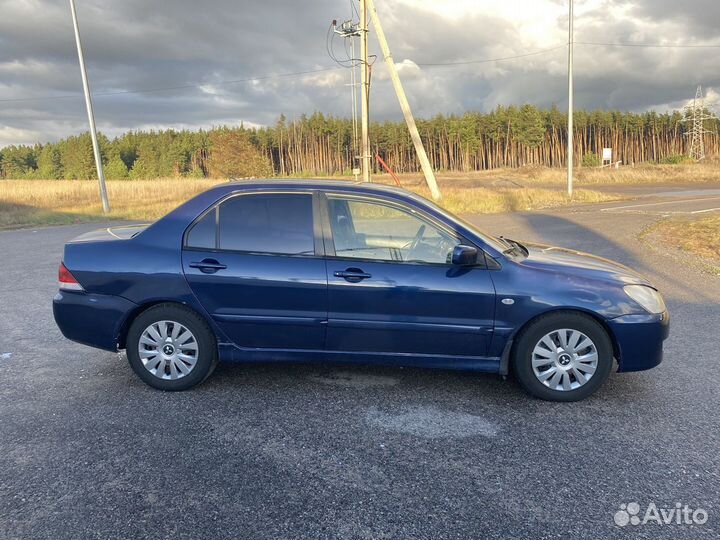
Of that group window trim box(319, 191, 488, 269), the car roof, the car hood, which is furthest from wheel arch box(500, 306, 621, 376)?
the car roof

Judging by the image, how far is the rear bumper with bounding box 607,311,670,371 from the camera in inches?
147

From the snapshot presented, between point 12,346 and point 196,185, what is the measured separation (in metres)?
33.0

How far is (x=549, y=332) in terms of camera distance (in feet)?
12.4

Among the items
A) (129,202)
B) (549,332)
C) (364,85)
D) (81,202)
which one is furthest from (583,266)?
(81,202)

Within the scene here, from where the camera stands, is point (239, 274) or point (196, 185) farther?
point (196, 185)

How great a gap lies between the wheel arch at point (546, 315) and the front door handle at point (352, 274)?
3.87 ft

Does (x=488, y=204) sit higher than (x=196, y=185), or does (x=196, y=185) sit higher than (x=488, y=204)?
(x=196, y=185)

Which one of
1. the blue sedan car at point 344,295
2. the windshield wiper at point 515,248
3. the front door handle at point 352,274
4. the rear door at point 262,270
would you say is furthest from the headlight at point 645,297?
the rear door at point 262,270

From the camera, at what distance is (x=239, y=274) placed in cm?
392

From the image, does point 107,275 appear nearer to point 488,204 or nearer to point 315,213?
point 315,213

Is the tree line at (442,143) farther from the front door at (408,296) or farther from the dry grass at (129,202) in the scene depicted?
the front door at (408,296)

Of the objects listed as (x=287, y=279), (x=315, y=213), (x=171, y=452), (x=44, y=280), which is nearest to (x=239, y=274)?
(x=287, y=279)

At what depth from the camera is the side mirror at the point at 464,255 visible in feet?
12.2

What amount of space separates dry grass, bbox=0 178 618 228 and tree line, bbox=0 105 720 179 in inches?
2361
